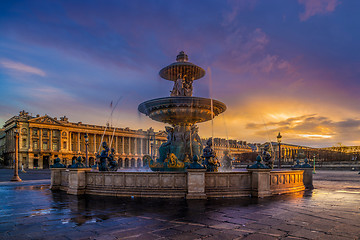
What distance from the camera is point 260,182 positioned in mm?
9898

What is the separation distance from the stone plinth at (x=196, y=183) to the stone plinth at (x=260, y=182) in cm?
203

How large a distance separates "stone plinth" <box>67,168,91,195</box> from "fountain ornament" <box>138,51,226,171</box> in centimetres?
386

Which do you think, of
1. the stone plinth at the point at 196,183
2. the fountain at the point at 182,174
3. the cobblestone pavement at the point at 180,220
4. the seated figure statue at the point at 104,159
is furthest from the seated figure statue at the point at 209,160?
the seated figure statue at the point at 104,159

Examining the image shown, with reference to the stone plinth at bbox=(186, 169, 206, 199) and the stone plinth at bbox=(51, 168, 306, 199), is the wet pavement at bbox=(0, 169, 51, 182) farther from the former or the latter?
the stone plinth at bbox=(186, 169, 206, 199)

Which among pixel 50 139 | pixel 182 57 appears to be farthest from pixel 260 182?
pixel 50 139

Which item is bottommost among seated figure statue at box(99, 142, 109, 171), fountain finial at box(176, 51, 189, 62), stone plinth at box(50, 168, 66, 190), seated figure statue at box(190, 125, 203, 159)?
stone plinth at box(50, 168, 66, 190)

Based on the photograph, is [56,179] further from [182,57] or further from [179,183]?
[182,57]

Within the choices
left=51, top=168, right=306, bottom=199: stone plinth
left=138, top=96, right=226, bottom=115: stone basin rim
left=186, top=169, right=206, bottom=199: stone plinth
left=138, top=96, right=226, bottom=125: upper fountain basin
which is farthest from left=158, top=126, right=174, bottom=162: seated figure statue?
left=186, top=169, right=206, bottom=199: stone plinth

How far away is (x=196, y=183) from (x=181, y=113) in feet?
16.5

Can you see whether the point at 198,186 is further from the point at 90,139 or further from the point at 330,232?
the point at 90,139

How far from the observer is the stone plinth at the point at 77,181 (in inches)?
422

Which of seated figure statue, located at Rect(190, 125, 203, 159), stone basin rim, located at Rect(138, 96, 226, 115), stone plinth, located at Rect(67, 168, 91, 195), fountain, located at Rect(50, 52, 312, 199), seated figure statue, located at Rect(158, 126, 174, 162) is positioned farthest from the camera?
seated figure statue, located at Rect(158, 126, 174, 162)

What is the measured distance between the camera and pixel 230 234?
196 inches

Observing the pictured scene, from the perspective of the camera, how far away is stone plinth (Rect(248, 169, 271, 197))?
32.3ft
